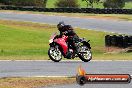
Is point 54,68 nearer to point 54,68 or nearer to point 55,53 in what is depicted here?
point 54,68

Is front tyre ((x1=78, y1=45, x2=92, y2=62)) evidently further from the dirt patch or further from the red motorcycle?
the dirt patch

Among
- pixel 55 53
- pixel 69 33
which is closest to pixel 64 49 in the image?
pixel 55 53

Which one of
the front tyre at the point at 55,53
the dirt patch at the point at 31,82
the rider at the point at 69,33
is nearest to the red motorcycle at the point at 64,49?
the front tyre at the point at 55,53

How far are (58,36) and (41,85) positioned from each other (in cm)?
626

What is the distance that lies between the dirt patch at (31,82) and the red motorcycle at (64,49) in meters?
5.13

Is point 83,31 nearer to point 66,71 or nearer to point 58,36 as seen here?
point 58,36

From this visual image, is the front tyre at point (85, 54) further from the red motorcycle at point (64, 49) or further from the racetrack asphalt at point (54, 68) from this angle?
the racetrack asphalt at point (54, 68)

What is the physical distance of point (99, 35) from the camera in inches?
1425

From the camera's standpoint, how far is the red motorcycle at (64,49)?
1634 cm

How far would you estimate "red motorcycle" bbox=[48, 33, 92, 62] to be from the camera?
16344mm

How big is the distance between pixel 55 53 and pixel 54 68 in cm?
221

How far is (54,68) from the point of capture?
14180mm

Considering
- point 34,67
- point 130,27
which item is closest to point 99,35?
point 130,27

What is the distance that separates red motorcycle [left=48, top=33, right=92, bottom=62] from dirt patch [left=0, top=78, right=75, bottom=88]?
5.13m
